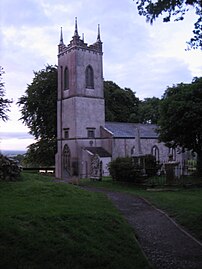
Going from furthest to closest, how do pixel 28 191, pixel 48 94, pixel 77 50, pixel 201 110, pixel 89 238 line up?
pixel 48 94, pixel 77 50, pixel 201 110, pixel 28 191, pixel 89 238

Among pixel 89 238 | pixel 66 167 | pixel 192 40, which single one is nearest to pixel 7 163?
pixel 89 238

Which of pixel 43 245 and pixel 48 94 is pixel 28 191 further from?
pixel 48 94

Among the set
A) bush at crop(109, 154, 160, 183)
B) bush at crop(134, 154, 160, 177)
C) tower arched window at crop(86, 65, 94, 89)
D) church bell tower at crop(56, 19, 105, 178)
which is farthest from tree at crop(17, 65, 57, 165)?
bush at crop(134, 154, 160, 177)

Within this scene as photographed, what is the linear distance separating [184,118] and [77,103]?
57.1ft

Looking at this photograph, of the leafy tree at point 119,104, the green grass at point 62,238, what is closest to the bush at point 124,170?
the green grass at point 62,238

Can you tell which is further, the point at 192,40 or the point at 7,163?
the point at 7,163

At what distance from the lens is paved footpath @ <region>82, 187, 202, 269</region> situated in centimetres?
680

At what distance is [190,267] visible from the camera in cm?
648

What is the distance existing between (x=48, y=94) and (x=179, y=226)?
36.4 m

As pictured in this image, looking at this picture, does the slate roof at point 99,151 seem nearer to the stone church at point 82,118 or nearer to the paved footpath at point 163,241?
the stone church at point 82,118

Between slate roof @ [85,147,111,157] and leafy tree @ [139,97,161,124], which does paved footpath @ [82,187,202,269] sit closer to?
slate roof @ [85,147,111,157]

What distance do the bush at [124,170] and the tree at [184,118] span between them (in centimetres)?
→ 345

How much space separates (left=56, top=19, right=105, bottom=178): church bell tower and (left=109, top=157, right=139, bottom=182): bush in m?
12.4

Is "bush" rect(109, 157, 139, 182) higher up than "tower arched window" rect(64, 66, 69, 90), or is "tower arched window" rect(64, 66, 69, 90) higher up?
"tower arched window" rect(64, 66, 69, 90)
